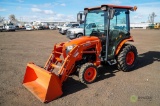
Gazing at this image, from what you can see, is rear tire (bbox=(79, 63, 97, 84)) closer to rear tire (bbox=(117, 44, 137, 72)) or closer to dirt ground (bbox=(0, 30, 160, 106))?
dirt ground (bbox=(0, 30, 160, 106))

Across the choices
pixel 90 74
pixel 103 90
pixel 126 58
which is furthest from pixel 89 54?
pixel 126 58

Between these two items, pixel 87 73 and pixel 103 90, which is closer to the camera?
pixel 103 90

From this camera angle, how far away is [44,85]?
202 inches

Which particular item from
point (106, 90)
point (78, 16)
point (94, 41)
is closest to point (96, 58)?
point (94, 41)

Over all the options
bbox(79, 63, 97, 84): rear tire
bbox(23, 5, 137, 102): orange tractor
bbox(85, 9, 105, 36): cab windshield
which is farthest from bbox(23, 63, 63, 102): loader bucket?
bbox(85, 9, 105, 36): cab windshield

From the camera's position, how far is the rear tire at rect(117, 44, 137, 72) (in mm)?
6930

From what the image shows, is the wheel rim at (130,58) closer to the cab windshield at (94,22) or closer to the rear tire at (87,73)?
the cab windshield at (94,22)

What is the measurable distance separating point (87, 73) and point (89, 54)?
2.63 ft

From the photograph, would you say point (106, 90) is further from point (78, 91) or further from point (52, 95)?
point (52, 95)

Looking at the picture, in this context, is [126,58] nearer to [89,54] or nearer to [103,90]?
[89,54]

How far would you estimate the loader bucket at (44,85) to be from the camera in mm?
4805

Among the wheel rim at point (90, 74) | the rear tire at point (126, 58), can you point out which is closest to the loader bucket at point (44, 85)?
the wheel rim at point (90, 74)

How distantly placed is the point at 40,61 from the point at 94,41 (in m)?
4.06

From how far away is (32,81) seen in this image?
230 inches
